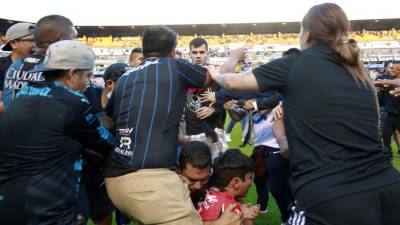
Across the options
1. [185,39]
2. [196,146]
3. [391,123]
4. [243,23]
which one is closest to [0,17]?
[185,39]

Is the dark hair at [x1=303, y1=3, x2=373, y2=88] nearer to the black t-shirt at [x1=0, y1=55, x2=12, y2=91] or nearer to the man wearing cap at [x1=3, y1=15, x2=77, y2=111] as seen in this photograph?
the man wearing cap at [x1=3, y1=15, x2=77, y2=111]

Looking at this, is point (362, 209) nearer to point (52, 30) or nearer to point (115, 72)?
point (52, 30)

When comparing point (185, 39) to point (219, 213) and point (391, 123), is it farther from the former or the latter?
point (219, 213)

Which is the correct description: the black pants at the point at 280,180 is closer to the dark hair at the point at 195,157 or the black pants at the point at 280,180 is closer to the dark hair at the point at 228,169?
the dark hair at the point at 228,169

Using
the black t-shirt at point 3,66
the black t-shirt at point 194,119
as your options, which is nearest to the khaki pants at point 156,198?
the black t-shirt at point 194,119

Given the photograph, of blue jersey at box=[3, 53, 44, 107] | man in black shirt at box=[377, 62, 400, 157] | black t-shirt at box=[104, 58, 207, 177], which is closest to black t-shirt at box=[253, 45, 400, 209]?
black t-shirt at box=[104, 58, 207, 177]

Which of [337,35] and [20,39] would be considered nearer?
[337,35]

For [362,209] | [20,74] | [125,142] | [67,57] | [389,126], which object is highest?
[67,57]

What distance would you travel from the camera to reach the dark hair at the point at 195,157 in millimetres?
3600

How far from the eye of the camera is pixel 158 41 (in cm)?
326

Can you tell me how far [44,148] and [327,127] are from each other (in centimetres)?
165

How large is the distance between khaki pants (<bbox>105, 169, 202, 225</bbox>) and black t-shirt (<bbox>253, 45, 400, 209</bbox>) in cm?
80

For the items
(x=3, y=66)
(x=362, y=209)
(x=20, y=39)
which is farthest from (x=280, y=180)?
(x=3, y=66)

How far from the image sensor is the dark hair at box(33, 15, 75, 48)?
3496 mm
